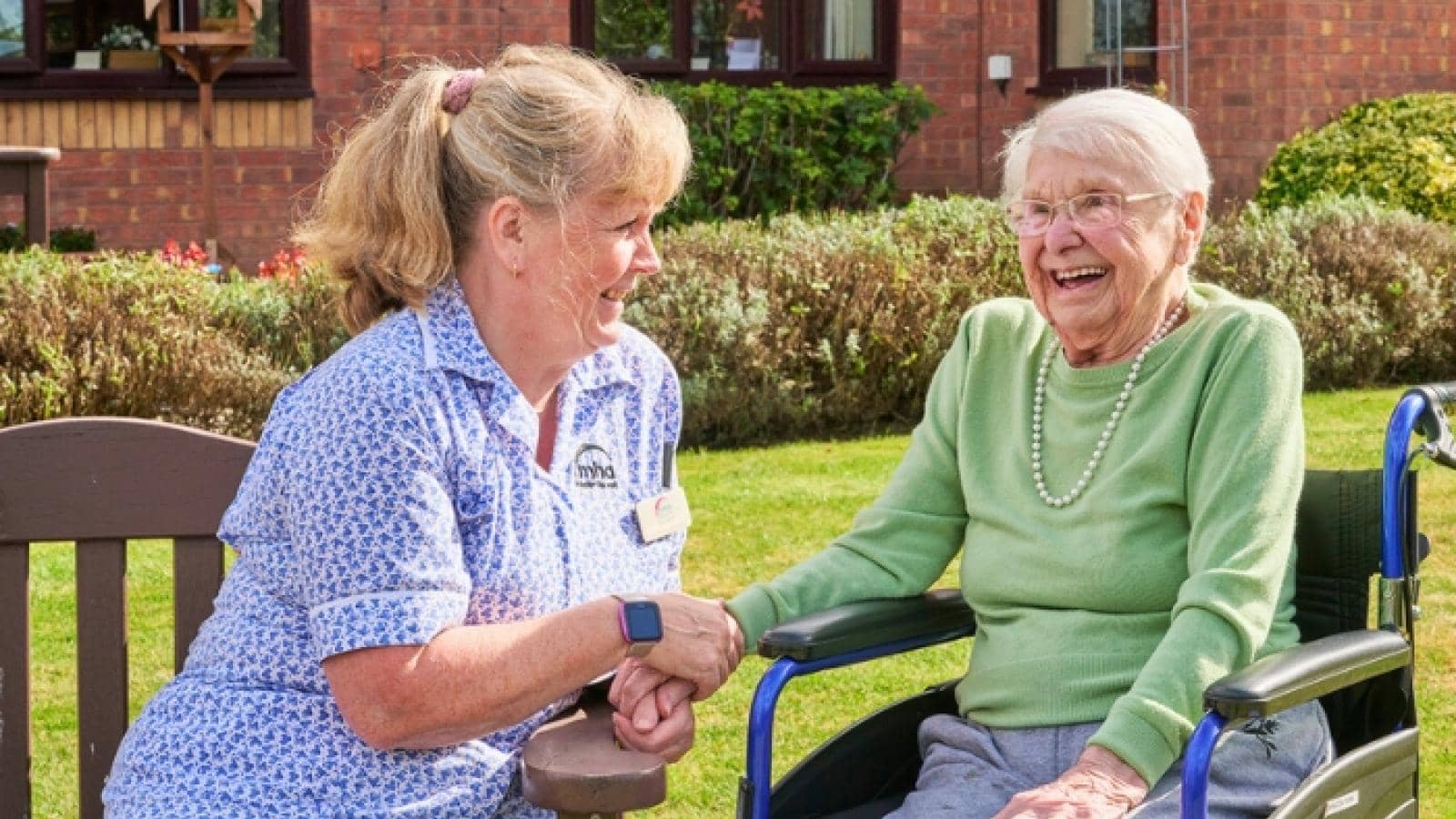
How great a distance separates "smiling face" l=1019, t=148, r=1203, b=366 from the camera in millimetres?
3074

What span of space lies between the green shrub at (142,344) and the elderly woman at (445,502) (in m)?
4.88

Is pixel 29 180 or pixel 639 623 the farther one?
pixel 29 180

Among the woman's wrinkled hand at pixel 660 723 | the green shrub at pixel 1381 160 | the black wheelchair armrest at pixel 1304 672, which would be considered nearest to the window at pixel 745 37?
the green shrub at pixel 1381 160

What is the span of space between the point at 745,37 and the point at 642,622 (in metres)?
12.0

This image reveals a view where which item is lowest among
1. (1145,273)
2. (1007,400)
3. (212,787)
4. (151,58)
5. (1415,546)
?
(212,787)

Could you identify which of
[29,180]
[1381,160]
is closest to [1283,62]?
[1381,160]

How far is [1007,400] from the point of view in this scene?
3.34m

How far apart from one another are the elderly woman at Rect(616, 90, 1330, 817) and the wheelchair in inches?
3.2

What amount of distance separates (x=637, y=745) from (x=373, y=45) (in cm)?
1096

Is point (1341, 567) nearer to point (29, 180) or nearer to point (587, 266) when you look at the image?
point (587, 266)

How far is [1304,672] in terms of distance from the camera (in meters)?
2.64

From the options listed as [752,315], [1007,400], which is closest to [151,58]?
[752,315]

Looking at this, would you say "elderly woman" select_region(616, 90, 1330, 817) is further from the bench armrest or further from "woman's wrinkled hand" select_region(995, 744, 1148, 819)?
the bench armrest

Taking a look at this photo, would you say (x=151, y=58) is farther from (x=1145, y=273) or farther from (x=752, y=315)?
(x=1145, y=273)
